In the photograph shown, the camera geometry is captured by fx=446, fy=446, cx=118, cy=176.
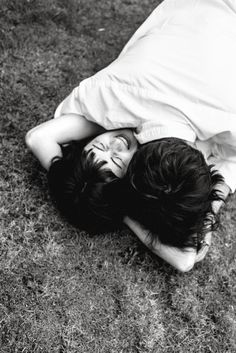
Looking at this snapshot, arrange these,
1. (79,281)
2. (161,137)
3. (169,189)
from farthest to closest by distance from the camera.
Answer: (161,137), (79,281), (169,189)

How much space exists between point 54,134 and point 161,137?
2.29ft

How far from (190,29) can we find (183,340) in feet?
6.73

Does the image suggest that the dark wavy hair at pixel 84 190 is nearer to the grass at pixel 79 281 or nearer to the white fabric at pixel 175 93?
the grass at pixel 79 281

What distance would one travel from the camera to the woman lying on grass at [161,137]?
255 cm

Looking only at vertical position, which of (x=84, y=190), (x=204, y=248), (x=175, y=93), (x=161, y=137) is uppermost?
(x=175, y=93)

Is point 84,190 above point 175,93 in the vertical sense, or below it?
below

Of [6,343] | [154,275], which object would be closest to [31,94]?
[154,275]

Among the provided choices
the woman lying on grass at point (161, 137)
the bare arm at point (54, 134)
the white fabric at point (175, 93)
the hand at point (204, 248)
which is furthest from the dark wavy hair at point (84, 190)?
the hand at point (204, 248)

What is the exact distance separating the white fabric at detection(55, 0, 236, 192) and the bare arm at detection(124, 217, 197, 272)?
568 millimetres

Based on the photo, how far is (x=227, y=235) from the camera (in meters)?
3.12

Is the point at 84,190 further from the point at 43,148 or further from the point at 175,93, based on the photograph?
the point at 175,93

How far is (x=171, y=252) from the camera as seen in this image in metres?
2.76

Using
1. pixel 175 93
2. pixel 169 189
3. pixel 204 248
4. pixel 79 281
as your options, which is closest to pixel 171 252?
pixel 204 248

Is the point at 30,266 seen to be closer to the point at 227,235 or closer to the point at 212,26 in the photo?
the point at 227,235
